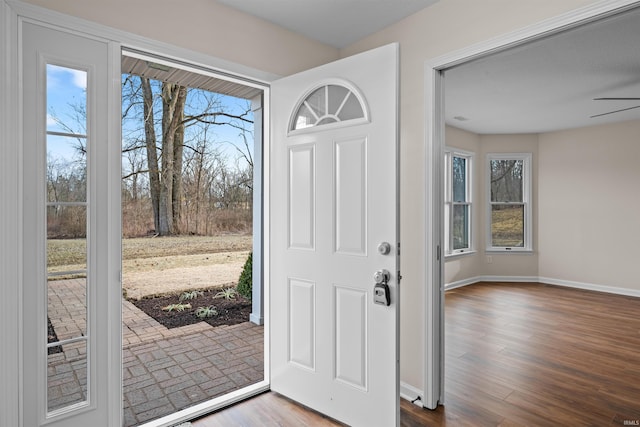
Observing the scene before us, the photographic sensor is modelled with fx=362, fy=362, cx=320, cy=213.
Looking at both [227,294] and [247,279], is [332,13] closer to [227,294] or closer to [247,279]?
[247,279]

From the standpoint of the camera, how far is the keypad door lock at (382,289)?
1.96 m

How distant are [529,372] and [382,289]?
77.2 inches

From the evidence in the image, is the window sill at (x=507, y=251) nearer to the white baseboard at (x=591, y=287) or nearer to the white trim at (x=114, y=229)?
the white baseboard at (x=591, y=287)

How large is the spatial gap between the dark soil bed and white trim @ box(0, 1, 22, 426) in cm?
295

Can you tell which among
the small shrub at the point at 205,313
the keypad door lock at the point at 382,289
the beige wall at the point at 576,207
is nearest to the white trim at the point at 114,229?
the keypad door lock at the point at 382,289

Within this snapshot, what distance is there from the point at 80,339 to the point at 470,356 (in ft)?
10.2

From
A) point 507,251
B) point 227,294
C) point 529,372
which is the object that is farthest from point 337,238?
point 507,251

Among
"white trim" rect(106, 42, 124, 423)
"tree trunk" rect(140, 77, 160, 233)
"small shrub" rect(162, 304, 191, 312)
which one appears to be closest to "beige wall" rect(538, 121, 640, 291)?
"small shrub" rect(162, 304, 191, 312)

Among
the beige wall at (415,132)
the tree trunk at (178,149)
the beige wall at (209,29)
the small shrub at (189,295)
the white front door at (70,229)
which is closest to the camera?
the white front door at (70,229)

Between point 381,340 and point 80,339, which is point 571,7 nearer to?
point 381,340

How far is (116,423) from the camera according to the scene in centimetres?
194

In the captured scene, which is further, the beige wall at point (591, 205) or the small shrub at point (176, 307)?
the beige wall at point (591, 205)

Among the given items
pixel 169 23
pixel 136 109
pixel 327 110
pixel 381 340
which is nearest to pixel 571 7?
pixel 327 110

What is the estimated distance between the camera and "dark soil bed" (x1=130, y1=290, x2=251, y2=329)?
4754 mm
